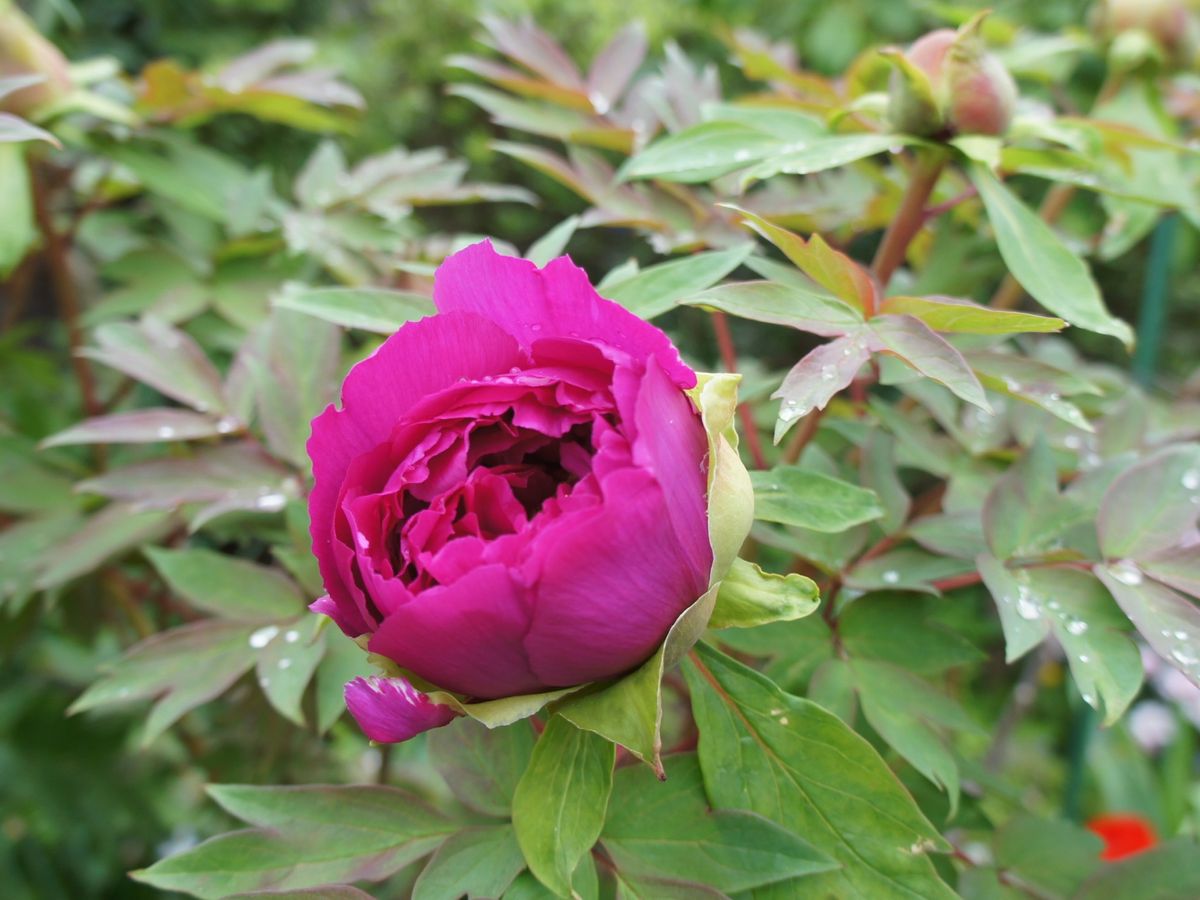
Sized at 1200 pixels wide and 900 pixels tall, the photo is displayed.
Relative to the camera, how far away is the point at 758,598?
411 mm

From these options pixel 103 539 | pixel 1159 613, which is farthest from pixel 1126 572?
pixel 103 539

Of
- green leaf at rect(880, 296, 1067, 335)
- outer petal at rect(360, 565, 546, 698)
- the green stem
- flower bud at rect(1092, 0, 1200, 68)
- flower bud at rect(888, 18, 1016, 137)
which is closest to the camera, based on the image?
outer petal at rect(360, 565, 546, 698)

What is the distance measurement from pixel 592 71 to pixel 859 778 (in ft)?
2.07

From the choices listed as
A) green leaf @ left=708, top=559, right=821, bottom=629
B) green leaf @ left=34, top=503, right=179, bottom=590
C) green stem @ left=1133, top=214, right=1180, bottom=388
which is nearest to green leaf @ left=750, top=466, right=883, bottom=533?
green leaf @ left=708, top=559, right=821, bottom=629

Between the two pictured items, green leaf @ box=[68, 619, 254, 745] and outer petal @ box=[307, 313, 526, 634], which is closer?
outer petal @ box=[307, 313, 526, 634]

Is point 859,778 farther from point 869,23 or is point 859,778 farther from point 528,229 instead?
point 869,23

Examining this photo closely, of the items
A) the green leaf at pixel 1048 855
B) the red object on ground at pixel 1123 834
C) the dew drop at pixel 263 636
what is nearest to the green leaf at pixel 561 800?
the dew drop at pixel 263 636

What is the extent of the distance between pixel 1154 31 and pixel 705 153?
462 mm

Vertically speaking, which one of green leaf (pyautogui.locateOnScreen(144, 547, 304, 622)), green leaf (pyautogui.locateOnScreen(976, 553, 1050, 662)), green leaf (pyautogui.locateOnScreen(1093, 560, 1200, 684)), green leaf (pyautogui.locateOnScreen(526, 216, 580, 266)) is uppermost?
green leaf (pyautogui.locateOnScreen(526, 216, 580, 266))

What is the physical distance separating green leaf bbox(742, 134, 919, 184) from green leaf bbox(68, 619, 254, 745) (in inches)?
15.9

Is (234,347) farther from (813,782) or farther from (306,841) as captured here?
(813,782)

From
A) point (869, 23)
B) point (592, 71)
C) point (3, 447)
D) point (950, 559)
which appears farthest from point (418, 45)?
point (950, 559)

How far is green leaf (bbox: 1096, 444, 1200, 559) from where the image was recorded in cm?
51

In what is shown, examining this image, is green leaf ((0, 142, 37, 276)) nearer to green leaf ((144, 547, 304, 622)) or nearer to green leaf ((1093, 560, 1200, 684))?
green leaf ((144, 547, 304, 622))
